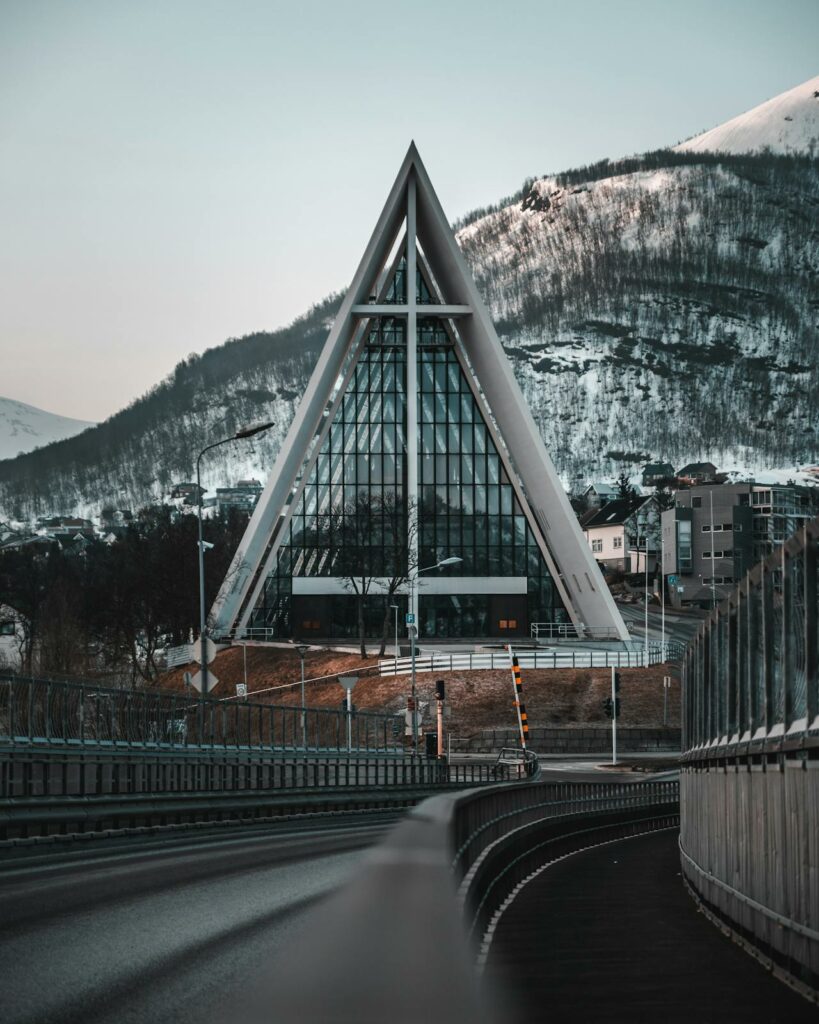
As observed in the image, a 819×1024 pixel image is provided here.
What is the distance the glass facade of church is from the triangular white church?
80 mm

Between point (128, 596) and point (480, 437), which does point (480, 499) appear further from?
point (128, 596)

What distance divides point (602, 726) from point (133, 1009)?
60.1 metres

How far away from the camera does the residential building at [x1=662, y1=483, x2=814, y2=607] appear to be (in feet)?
455

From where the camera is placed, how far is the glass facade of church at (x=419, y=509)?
92.1 meters

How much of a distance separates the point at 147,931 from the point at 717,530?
133 m

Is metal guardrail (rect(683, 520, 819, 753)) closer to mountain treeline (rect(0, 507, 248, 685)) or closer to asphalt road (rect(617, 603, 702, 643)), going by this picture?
mountain treeline (rect(0, 507, 248, 685))

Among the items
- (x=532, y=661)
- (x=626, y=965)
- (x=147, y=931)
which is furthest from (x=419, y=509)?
(x=147, y=931)

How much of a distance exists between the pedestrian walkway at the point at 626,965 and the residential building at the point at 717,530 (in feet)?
388

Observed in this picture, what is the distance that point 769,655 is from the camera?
12.1 meters

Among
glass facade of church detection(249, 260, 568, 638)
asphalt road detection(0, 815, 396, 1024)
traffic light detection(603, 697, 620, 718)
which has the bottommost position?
traffic light detection(603, 697, 620, 718)

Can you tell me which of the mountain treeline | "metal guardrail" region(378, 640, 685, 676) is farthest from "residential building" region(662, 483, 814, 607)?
"metal guardrail" region(378, 640, 685, 676)

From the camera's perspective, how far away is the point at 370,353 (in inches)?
3686

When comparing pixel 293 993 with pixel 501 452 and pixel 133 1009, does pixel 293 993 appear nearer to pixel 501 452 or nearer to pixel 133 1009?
pixel 133 1009

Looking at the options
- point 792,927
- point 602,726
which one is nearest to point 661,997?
point 792,927
